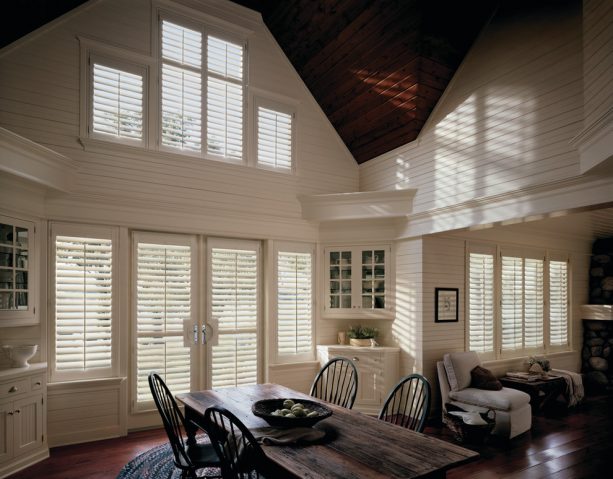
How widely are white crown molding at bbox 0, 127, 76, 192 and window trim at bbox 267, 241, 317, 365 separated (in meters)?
2.65

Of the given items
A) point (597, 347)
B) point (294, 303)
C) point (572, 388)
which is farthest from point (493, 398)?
point (597, 347)

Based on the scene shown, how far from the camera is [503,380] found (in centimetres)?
641

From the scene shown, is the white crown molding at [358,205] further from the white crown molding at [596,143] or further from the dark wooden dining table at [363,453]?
the dark wooden dining table at [363,453]

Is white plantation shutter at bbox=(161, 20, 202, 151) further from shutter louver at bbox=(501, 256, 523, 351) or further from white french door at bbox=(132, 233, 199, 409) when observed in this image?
shutter louver at bbox=(501, 256, 523, 351)

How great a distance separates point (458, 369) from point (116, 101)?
522cm

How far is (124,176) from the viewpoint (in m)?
5.39

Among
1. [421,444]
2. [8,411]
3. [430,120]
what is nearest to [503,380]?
[430,120]

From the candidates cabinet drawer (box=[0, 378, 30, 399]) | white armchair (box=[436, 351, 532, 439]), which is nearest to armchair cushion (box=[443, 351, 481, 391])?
white armchair (box=[436, 351, 532, 439])

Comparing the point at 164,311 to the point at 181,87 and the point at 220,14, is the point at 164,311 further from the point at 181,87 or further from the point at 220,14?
the point at 220,14

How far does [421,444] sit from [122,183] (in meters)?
4.27

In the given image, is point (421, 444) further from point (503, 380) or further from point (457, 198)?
point (503, 380)

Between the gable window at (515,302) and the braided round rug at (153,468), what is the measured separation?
13.5ft

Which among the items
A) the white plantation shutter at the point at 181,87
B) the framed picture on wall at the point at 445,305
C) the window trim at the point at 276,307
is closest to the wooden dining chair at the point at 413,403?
the framed picture on wall at the point at 445,305

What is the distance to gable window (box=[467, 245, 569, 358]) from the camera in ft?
21.9
